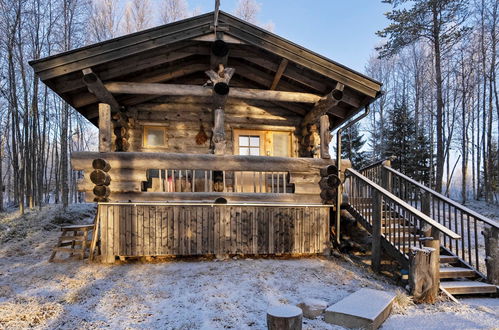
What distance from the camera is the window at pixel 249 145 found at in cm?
976

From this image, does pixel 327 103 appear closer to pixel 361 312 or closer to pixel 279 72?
pixel 279 72

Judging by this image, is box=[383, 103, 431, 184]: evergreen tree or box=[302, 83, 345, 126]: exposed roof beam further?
box=[383, 103, 431, 184]: evergreen tree

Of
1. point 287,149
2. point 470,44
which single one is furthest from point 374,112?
point 287,149

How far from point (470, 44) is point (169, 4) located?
22200 mm

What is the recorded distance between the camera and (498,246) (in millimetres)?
5691

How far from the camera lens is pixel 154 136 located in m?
9.47

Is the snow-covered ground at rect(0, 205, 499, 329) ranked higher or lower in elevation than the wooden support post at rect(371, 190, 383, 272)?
lower

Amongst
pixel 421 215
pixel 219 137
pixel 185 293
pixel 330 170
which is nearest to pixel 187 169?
pixel 219 137

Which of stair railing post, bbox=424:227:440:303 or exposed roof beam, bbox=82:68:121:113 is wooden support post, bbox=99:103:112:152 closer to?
exposed roof beam, bbox=82:68:121:113

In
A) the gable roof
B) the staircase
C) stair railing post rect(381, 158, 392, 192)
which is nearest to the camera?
the staircase

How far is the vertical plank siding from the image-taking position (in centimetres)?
672

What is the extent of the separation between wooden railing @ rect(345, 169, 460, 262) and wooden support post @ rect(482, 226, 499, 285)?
708 mm

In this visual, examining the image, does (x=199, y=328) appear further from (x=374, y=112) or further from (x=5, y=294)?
(x=374, y=112)

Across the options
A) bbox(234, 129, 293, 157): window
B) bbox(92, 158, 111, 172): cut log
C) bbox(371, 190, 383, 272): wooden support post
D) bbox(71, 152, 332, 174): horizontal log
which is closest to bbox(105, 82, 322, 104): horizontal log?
bbox(71, 152, 332, 174): horizontal log
